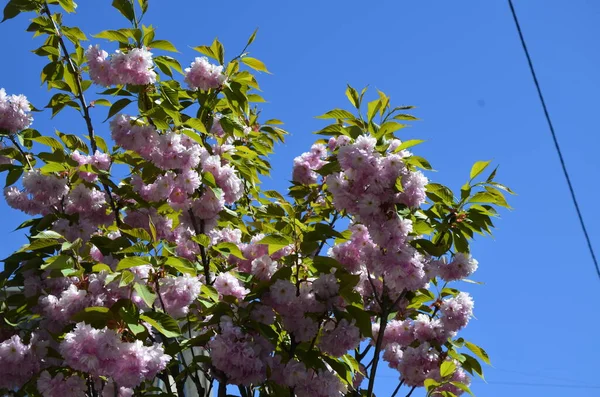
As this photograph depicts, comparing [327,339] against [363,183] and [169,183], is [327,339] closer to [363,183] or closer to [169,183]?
[363,183]

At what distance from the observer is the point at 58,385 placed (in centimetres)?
258

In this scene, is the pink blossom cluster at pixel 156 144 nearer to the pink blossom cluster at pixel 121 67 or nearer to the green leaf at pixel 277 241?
the pink blossom cluster at pixel 121 67

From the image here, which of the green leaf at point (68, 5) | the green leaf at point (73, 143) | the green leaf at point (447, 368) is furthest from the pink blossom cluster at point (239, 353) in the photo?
the green leaf at point (68, 5)

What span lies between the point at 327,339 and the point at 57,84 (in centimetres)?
176

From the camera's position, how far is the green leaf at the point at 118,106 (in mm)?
2964

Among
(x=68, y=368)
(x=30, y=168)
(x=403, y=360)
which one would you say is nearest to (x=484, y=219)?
(x=403, y=360)

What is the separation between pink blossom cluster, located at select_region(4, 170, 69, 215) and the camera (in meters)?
3.04

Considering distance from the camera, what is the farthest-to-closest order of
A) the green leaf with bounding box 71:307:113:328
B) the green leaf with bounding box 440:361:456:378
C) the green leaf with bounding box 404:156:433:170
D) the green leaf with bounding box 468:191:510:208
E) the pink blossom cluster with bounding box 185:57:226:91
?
the pink blossom cluster with bounding box 185:57:226:91, the green leaf with bounding box 440:361:456:378, the green leaf with bounding box 468:191:510:208, the green leaf with bounding box 404:156:433:170, the green leaf with bounding box 71:307:113:328

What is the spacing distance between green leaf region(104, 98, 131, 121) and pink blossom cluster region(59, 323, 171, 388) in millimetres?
1009

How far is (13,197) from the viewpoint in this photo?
3.23m

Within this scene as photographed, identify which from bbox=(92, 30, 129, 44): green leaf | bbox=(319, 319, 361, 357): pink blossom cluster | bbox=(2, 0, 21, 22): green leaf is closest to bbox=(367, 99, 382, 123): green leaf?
bbox=(319, 319, 361, 357): pink blossom cluster

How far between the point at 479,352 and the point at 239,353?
1274 millimetres

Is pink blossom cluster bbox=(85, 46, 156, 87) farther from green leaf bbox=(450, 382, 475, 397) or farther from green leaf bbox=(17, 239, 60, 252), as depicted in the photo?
green leaf bbox=(450, 382, 475, 397)

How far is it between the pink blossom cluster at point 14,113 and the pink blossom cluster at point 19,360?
101 cm
